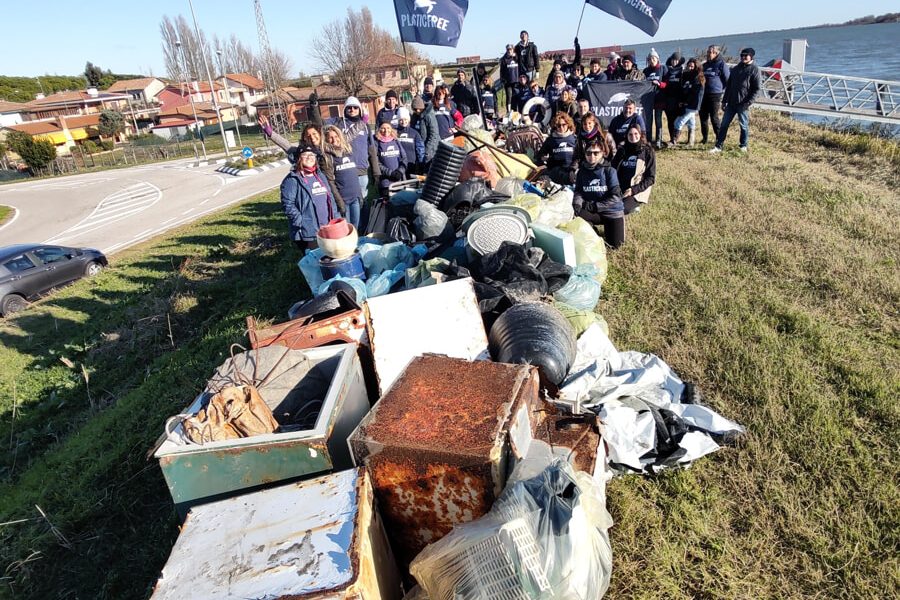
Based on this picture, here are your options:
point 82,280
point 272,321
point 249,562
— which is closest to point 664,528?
point 249,562

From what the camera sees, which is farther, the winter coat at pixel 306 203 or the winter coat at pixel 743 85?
the winter coat at pixel 743 85

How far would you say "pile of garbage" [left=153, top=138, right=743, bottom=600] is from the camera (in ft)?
5.38

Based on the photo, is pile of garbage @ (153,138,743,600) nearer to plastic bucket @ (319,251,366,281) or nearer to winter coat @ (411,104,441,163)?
plastic bucket @ (319,251,366,281)

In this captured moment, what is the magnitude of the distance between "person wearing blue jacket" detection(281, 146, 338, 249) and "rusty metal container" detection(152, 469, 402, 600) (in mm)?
3866

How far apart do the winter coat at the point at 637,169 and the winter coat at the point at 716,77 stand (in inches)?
180

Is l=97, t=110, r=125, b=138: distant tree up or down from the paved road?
up

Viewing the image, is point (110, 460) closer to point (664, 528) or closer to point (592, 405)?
point (592, 405)

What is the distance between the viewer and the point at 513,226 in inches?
183

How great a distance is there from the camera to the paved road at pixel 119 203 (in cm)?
1659

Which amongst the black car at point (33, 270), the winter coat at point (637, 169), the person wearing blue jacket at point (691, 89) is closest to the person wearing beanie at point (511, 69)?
the person wearing blue jacket at point (691, 89)

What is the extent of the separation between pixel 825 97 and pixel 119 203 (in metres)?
24.1

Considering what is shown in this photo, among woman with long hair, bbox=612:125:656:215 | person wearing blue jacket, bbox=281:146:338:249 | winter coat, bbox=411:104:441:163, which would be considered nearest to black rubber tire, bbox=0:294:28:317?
person wearing blue jacket, bbox=281:146:338:249

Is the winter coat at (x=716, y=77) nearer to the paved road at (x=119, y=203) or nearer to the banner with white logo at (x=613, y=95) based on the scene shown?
the banner with white logo at (x=613, y=95)

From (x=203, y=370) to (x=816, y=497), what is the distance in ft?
16.0
